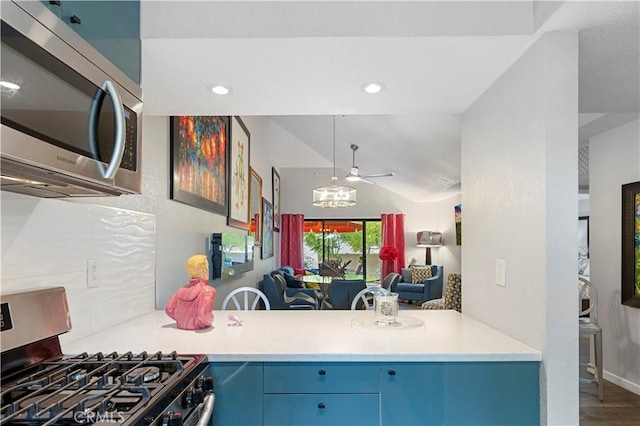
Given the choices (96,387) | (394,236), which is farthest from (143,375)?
(394,236)

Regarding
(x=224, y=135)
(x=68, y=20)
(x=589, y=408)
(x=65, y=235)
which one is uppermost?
(x=224, y=135)

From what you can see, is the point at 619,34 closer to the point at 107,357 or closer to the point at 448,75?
the point at 448,75

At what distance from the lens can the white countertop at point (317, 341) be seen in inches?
56.7

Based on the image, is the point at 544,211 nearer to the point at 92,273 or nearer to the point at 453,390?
the point at 453,390

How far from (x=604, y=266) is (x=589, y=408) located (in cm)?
126

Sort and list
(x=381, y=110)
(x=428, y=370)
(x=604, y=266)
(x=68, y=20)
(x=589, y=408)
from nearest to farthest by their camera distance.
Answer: (x=68, y=20) < (x=428, y=370) < (x=381, y=110) < (x=589, y=408) < (x=604, y=266)

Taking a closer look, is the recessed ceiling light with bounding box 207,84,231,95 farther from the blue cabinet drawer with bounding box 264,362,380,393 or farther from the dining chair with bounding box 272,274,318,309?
the dining chair with bounding box 272,274,318,309

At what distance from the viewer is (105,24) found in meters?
1.26

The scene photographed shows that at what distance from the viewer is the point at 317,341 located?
5.20 ft

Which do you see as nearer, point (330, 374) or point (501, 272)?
point (330, 374)

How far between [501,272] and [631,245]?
7.29 feet

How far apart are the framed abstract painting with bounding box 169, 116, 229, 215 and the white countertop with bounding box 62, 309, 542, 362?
1099 mm

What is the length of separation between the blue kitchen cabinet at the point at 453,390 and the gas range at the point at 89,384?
0.67 m

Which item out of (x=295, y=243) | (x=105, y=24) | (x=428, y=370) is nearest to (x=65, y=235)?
(x=105, y=24)
